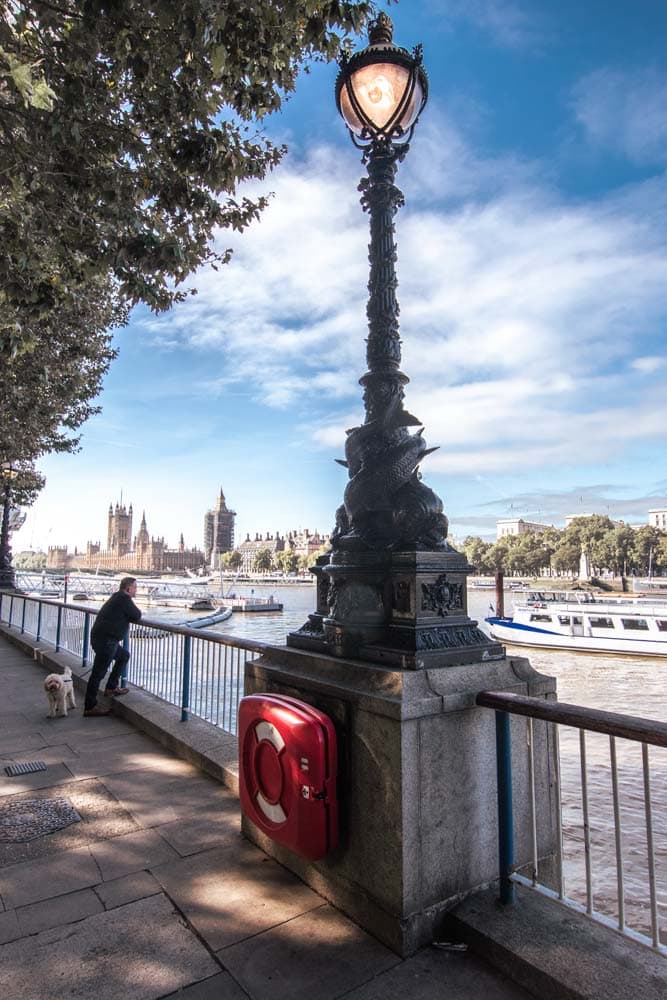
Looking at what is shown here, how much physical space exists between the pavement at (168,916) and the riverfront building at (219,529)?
172m

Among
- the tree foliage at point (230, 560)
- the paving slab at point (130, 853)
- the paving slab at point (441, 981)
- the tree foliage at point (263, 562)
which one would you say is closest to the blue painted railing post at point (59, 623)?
the paving slab at point (130, 853)

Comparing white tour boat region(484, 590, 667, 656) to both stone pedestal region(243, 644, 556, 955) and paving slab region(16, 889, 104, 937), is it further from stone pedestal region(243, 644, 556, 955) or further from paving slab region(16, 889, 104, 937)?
paving slab region(16, 889, 104, 937)

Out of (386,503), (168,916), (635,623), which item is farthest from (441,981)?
(635,623)

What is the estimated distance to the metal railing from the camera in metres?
5.70

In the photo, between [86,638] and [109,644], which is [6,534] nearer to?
[86,638]

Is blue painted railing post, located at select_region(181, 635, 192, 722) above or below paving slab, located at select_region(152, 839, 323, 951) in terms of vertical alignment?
above

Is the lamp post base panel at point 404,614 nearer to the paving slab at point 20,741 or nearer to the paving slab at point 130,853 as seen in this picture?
the paving slab at point 130,853

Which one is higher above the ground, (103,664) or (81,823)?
(103,664)

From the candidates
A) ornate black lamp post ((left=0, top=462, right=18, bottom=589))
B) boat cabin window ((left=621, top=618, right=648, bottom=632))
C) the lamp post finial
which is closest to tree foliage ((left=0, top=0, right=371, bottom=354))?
the lamp post finial

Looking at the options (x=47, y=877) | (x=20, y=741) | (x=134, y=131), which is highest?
(x=134, y=131)

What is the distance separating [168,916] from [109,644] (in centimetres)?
476

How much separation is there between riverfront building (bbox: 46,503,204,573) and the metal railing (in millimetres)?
165851

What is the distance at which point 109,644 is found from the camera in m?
7.12

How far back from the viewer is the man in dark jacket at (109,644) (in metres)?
6.98
